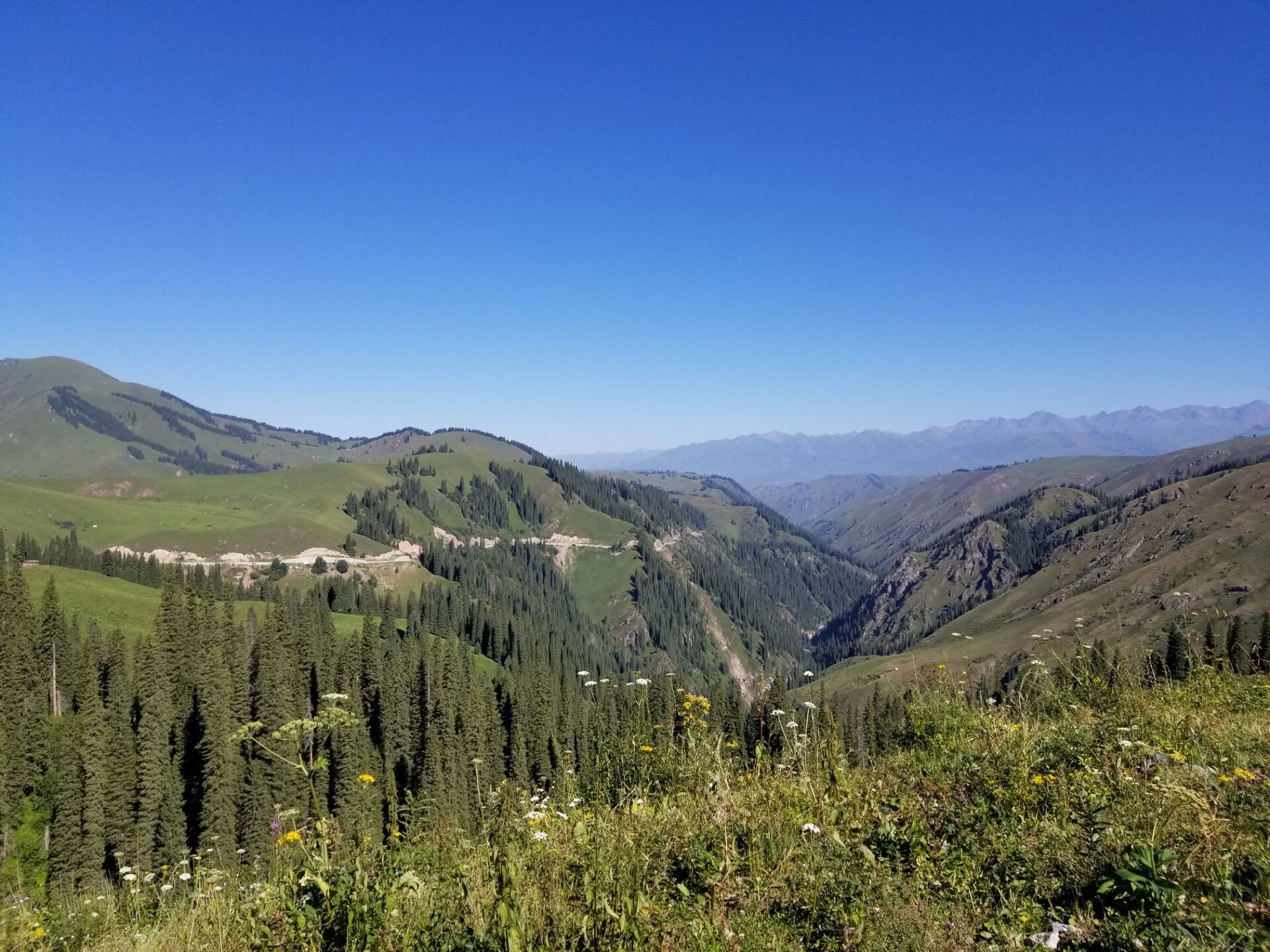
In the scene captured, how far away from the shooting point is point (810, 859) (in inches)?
257

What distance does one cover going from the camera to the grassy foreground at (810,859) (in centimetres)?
518

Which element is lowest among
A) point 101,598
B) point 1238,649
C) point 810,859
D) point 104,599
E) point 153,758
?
point 153,758

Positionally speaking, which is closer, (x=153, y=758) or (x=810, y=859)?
(x=810, y=859)

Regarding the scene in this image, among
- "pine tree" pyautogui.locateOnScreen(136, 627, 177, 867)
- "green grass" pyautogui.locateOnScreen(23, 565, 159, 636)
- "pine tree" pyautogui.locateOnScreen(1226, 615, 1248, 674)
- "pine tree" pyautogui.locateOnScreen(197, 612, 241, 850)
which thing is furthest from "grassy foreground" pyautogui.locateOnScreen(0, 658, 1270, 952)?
"green grass" pyautogui.locateOnScreen(23, 565, 159, 636)

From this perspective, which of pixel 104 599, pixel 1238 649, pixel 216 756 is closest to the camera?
pixel 1238 649

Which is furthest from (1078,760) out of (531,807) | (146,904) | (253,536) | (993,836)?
(253,536)

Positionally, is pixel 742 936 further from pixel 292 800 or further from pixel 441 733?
pixel 441 733

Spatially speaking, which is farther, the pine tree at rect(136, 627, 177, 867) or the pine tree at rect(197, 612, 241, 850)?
the pine tree at rect(197, 612, 241, 850)

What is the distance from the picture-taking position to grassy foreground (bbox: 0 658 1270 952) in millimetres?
5180

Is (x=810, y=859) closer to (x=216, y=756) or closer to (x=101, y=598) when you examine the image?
(x=216, y=756)

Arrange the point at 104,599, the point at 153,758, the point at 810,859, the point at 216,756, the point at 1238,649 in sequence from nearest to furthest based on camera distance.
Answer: the point at 810,859, the point at 1238,649, the point at 153,758, the point at 216,756, the point at 104,599

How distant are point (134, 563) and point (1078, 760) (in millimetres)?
167633

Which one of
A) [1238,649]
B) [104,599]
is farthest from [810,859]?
[104,599]

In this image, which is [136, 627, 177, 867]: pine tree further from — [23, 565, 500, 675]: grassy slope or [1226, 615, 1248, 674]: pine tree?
[1226, 615, 1248, 674]: pine tree
